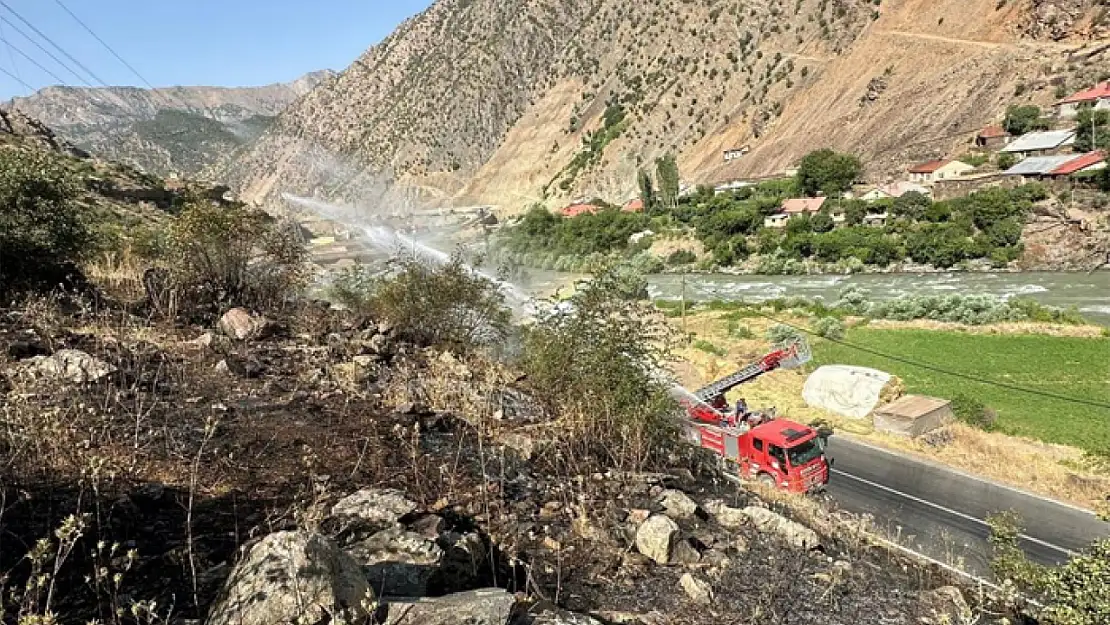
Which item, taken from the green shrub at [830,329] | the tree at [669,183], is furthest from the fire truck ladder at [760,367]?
the tree at [669,183]

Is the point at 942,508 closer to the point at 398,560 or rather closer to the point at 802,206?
the point at 398,560

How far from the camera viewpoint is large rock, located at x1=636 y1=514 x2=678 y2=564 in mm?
7121

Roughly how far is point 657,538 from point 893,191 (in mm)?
65647

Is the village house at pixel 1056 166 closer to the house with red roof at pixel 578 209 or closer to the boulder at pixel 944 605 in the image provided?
the house with red roof at pixel 578 209

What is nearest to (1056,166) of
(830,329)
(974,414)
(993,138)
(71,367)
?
(993,138)

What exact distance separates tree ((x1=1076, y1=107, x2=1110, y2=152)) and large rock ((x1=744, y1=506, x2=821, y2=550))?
65.4 meters

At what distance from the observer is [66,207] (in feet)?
45.9

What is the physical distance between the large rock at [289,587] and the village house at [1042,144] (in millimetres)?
72014

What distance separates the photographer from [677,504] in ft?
28.6

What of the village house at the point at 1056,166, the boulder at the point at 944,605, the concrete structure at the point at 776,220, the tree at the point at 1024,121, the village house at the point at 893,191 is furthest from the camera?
the concrete structure at the point at 776,220

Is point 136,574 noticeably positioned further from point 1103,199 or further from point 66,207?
point 1103,199

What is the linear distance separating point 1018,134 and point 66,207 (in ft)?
249

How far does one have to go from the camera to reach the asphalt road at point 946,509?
15125 millimetres

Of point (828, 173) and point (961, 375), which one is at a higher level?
point (828, 173)
